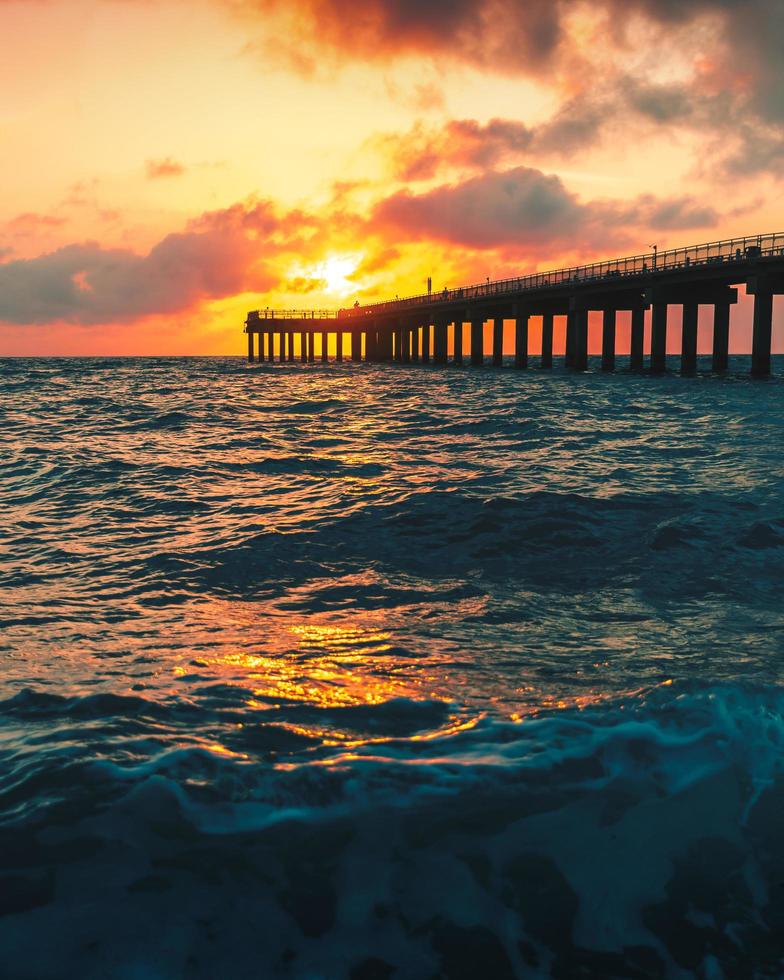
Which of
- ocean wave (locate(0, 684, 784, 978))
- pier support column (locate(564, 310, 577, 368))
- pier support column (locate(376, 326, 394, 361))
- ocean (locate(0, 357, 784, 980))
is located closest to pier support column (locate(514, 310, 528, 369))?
pier support column (locate(564, 310, 577, 368))

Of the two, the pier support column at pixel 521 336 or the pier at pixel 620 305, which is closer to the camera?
the pier at pixel 620 305

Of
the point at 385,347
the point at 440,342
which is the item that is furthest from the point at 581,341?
the point at 385,347

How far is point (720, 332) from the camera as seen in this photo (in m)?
54.8

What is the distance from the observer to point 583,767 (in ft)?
14.2

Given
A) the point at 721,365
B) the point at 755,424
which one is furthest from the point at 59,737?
the point at 721,365

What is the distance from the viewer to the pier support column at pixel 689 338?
5438 cm

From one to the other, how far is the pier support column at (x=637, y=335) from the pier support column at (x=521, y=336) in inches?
468

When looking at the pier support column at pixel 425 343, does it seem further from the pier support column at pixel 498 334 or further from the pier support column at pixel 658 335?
the pier support column at pixel 658 335

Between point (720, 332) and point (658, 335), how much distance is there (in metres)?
4.02

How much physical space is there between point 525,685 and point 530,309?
6993 cm

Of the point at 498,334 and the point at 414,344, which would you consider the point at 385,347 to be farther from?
the point at 498,334

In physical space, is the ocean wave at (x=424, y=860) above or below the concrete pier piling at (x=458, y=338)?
below

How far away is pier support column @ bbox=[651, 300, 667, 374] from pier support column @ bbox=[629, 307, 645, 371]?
12.4 feet

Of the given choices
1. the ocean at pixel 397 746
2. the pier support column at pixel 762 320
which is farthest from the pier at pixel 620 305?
the ocean at pixel 397 746
